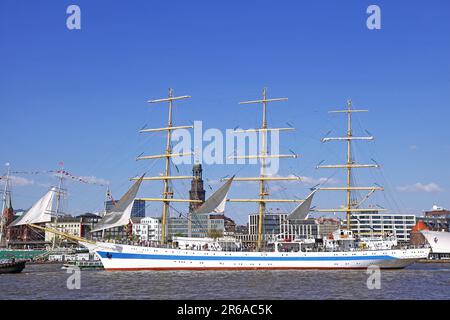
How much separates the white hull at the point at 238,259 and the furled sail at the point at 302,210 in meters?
7.28

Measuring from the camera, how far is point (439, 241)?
3716 inches

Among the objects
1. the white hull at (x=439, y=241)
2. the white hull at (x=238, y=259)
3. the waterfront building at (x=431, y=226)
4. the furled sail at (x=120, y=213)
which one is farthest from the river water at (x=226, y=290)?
the waterfront building at (x=431, y=226)

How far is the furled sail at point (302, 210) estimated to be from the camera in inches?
2795

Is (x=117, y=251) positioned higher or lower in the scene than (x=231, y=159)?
lower

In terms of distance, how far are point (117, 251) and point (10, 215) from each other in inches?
5549

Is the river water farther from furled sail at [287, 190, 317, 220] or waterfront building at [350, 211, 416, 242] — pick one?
waterfront building at [350, 211, 416, 242]

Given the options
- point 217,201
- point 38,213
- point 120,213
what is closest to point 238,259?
point 217,201

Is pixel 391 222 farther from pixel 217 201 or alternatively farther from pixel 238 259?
pixel 238 259

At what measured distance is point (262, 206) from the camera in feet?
245
